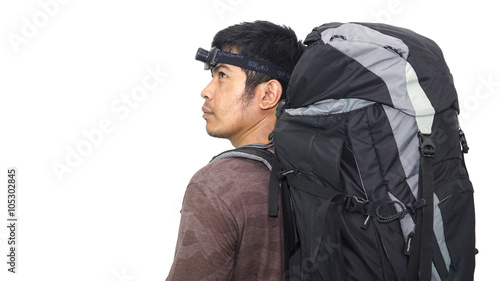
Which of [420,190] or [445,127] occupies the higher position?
[445,127]

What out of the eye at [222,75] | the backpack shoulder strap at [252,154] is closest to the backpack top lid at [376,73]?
the backpack shoulder strap at [252,154]

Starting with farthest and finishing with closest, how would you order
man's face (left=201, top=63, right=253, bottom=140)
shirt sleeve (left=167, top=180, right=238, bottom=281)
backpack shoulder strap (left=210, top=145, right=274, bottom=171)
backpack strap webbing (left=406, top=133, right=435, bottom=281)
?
man's face (left=201, top=63, right=253, bottom=140) → backpack shoulder strap (left=210, top=145, right=274, bottom=171) → shirt sleeve (left=167, top=180, right=238, bottom=281) → backpack strap webbing (left=406, top=133, right=435, bottom=281)

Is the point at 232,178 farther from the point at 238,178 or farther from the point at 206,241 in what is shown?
the point at 206,241

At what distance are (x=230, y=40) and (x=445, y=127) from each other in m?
1.12

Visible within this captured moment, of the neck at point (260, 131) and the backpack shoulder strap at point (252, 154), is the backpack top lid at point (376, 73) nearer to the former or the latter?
the backpack shoulder strap at point (252, 154)

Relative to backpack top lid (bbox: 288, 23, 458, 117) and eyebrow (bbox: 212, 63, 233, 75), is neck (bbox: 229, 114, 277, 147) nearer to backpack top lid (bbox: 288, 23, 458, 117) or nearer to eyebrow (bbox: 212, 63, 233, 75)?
eyebrow (bbox: 212, 63, 233, 75)

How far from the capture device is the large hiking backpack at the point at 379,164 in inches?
78.8

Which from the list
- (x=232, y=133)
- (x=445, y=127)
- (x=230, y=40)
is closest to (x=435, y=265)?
(x=445, y=127)

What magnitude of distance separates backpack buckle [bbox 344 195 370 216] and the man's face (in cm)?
76

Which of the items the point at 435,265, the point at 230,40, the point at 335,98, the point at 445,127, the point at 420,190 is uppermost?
the point at 230,40

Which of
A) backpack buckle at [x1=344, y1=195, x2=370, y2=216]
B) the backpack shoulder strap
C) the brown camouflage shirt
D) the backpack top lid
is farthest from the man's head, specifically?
backpack buckle at [x1=344, y1=195, x2=370, y2=216]

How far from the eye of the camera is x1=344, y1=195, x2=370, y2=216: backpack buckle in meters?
2.01

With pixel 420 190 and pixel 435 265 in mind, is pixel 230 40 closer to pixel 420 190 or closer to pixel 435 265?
pixel 420 190

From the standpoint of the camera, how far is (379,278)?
79.3 inches
